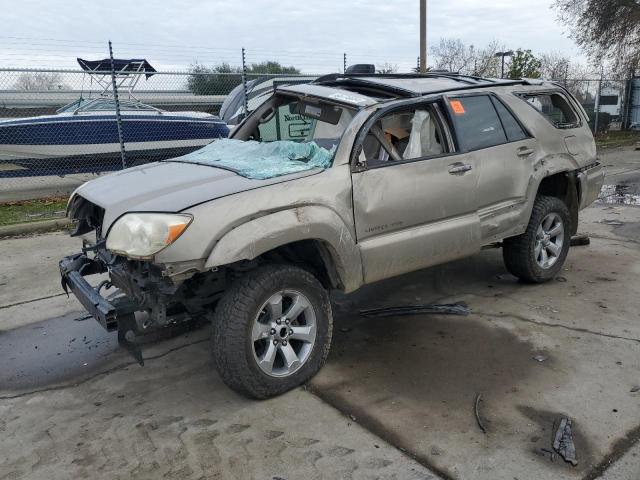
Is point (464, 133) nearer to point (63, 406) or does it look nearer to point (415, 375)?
point (415, 375)

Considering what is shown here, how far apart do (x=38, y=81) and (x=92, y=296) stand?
Answer: 409 inches

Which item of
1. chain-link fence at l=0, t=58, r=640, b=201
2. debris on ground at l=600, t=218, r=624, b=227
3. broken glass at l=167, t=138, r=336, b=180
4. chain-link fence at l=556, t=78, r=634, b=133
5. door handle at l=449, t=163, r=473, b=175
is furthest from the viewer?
chain-link fence at l=556, t=78, r=634, b=133

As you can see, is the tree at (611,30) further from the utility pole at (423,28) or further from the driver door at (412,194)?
the driver door at (412,194)

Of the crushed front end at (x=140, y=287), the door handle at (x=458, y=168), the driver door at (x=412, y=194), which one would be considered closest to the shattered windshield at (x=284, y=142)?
the driver door at (x=412, y=194)

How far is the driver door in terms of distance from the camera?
12.3 feet

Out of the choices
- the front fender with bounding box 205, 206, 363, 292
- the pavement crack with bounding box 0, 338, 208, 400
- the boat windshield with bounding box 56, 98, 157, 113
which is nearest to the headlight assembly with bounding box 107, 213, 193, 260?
the front fender with bounding box 205, 206, 363, 292

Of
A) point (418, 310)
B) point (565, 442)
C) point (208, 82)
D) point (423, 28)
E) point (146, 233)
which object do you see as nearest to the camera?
point (565, 442)

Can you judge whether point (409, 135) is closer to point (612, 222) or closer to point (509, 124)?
point (509, 124)

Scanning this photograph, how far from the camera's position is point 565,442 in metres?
2.88

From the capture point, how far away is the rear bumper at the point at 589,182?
17.6 ft

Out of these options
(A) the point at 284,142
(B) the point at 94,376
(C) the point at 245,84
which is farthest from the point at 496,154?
(C) the point at 245,84

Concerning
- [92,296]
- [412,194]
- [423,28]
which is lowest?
[92,296]

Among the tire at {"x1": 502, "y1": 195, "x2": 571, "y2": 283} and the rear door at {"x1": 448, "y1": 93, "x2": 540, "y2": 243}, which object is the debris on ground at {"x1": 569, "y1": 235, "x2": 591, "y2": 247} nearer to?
the tire at {"x1": 502, "y1": 195, "x2": 571, "y2": 283}

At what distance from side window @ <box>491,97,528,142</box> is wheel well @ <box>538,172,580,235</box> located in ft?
2.28
